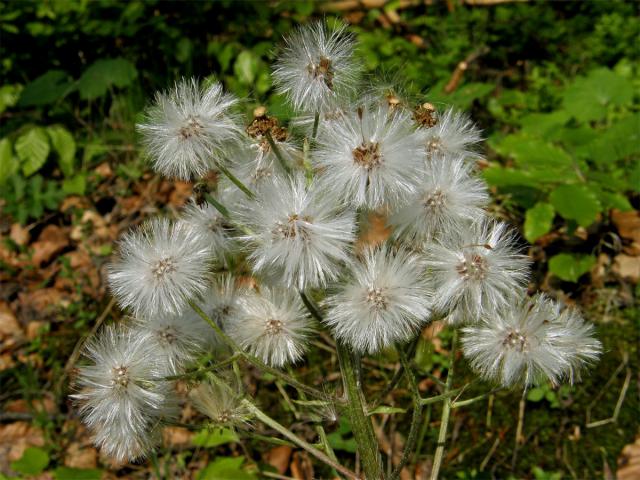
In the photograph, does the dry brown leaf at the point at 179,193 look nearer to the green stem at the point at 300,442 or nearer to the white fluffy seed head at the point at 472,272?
the green stem at the point at 300,442

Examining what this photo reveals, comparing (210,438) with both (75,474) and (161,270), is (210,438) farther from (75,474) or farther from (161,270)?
(161,270)

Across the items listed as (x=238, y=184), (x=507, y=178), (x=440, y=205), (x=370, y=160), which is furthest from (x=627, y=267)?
(x=238, y=184)

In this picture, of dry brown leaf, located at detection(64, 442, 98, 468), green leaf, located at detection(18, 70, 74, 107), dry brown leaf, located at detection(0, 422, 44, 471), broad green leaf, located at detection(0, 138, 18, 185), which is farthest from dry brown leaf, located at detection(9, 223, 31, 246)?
dry brown leaf, located at detection(64, 442, 98, 468)

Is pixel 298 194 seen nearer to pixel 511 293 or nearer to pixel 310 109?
pixel 310 109

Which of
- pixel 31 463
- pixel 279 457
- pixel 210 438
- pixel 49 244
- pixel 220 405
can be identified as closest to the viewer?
pixel 220 405

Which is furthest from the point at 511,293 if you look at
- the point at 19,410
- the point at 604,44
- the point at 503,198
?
the point at 604,44

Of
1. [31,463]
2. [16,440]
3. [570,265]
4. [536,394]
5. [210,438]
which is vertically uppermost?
[570,265]
